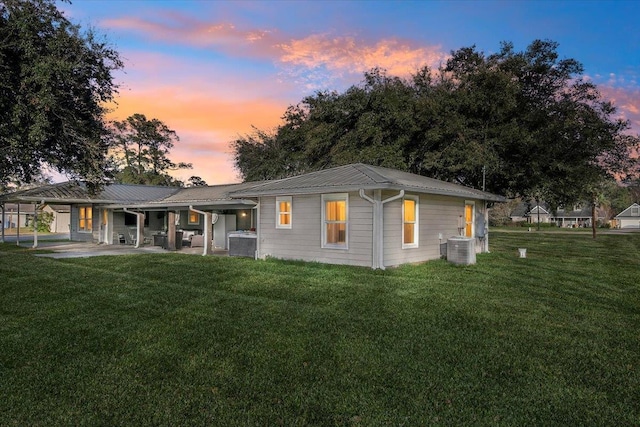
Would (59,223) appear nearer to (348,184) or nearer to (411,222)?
(348,184)

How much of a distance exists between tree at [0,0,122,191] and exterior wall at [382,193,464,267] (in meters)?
8.56

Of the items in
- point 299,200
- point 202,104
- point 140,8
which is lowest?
point 299,200

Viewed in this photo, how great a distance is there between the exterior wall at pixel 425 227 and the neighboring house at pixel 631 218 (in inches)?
2465

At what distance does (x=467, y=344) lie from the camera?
4.41 metres

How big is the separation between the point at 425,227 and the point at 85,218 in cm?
1925

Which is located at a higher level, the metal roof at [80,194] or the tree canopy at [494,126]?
the tree canopy at [494,126]

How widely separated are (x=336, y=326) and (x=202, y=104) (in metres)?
13.1

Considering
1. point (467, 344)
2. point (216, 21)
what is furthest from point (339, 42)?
point (467, 344)

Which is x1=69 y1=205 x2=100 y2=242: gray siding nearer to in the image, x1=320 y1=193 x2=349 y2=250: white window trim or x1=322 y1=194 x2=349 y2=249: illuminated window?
x1=322 y1=194 x2=349 y2=249: illuminated window

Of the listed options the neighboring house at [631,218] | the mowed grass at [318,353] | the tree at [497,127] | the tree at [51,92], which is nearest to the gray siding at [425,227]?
the mowed grass at [318,353]

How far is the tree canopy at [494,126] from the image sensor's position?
16391 mm

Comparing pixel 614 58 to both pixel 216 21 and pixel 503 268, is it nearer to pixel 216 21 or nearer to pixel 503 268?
pixel 503 268

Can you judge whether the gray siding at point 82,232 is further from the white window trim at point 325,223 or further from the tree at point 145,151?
the tree at point 145,151

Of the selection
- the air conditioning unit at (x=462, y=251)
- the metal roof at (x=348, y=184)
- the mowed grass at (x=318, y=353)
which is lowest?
the mowed grass at (x=318, y=353)
